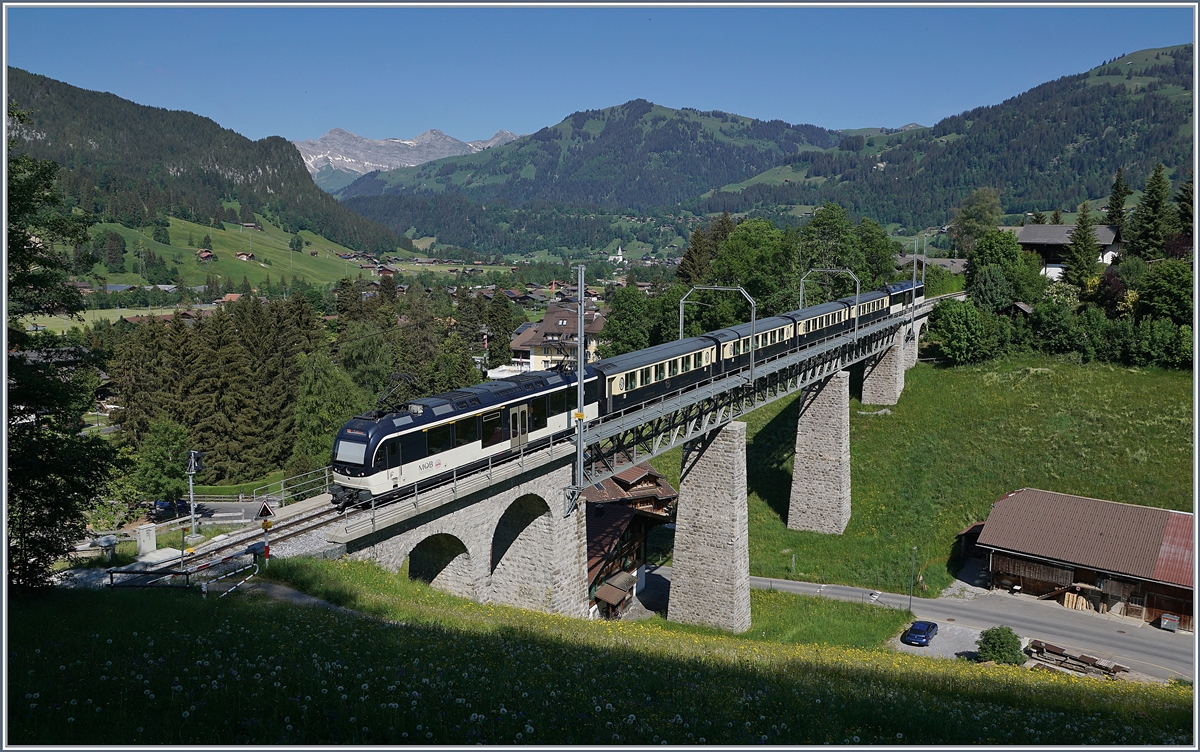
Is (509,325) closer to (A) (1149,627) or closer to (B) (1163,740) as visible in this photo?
(A) (1149,627)

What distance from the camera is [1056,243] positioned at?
85938 mm

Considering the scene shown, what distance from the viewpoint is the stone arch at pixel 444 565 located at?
87.5ft

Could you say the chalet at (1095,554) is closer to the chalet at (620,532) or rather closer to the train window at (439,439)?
the chalet at (620,532)

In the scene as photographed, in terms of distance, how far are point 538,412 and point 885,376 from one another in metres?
40.4

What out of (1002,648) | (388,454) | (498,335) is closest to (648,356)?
(388,454)

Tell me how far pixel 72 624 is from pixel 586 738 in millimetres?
11989

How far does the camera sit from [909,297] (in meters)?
69.2

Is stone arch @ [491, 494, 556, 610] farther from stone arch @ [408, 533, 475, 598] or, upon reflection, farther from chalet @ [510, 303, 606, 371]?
chalet @ [510, 303, 606, 371]

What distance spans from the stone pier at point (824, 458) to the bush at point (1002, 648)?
48.9ft

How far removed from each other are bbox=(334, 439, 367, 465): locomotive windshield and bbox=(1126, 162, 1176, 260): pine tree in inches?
3047

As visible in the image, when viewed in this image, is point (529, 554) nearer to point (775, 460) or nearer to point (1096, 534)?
point (775, 460)

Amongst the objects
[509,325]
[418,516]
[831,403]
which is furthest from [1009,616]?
[509,325]

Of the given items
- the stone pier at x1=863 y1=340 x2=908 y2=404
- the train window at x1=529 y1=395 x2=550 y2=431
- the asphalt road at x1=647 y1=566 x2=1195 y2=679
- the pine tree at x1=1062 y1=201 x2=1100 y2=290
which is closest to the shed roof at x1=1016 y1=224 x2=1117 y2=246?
the pine tree at x1=1062 y1=201 x2=1100 y2=290

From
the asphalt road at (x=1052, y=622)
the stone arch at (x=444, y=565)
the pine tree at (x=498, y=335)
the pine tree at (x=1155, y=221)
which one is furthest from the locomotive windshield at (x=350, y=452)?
the pine tree at (x=498, y=335)
